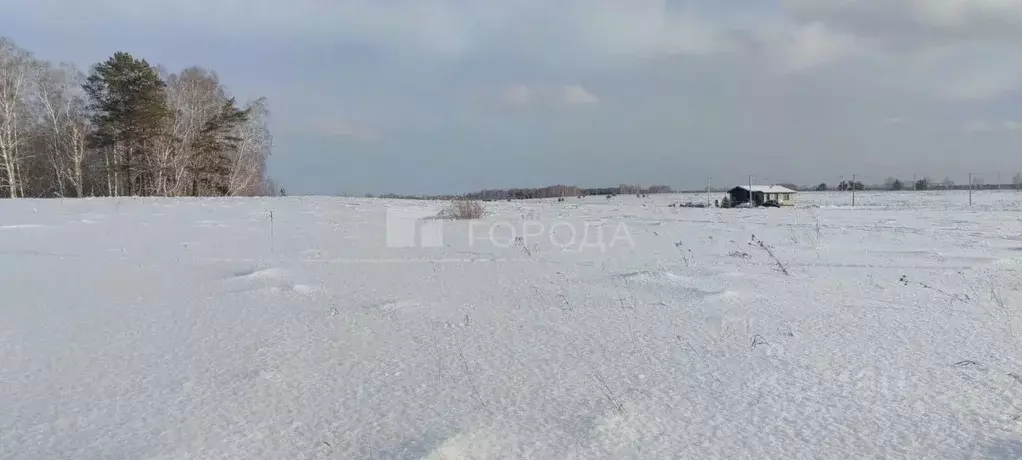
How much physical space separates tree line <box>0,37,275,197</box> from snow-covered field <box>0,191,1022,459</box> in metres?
21.9

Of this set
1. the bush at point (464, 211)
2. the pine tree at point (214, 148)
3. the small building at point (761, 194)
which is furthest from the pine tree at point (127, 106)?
the small building at point (761, 194)

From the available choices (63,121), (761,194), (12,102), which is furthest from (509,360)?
(761,194)

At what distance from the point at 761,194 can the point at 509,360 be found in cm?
5097

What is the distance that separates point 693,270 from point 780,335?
96.9 inches

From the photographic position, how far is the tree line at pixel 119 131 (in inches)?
903

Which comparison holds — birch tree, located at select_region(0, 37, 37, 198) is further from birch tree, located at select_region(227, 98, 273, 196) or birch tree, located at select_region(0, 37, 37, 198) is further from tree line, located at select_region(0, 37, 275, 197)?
birch tree, located at select_region(227, 98, 273, 196)

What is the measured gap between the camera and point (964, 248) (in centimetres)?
780

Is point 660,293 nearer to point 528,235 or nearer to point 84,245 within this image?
point 528,235

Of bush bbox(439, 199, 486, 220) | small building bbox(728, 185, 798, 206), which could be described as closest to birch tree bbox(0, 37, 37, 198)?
bush bbox(439, 199, 486, 220)

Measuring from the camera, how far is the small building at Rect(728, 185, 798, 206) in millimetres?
48281

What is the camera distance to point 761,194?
4831 centimetres

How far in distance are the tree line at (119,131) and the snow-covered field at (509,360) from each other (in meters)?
21.9

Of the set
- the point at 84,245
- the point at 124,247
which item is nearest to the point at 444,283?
the point at 124,247

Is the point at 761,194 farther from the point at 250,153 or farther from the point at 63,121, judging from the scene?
the point at 63,121
